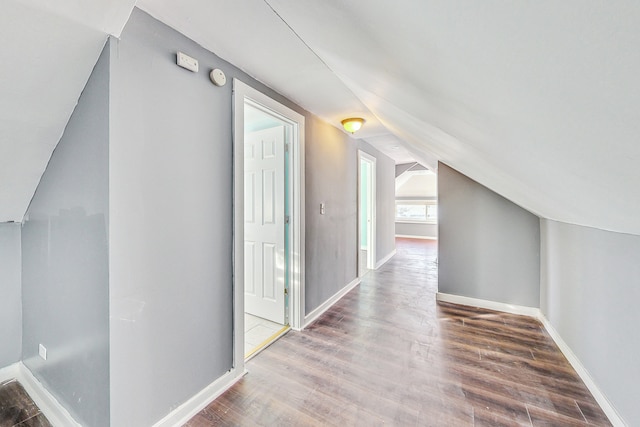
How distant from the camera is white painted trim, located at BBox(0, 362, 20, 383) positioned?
5.71ft

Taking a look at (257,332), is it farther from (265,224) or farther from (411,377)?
(411,377)

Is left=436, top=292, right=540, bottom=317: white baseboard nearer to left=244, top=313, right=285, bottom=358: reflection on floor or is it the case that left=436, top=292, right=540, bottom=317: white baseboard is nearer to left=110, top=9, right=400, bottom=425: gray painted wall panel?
left=244, top=313, right=285, bottom=358: reflection on floor

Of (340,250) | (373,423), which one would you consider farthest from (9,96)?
(340,250)

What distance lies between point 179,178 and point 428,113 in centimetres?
132

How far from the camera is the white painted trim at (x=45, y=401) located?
1.38 metres

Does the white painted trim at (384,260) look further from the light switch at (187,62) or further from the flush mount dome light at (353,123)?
the light switch at (187,62)

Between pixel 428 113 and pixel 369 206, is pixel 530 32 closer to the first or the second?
pixel 428 113

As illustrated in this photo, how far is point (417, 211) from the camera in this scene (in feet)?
27.5

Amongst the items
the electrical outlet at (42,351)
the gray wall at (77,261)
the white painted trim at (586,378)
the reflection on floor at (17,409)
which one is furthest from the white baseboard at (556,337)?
the electrical outlet at (42,351)

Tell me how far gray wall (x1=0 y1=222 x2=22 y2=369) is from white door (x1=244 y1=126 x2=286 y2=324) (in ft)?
5.38

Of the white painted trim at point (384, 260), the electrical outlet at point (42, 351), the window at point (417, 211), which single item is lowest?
the white painted trim at point (384, 260)

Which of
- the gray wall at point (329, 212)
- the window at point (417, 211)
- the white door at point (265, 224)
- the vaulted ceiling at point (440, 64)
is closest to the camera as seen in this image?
the vaulted ceiling at point (440, 64)

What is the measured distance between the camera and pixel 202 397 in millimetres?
1542

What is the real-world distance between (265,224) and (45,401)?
1.82 meters
